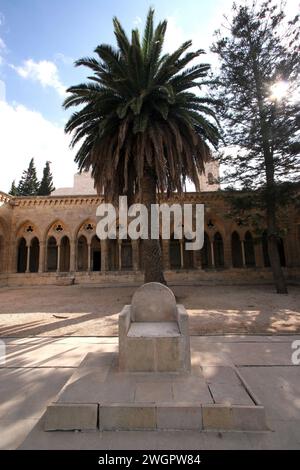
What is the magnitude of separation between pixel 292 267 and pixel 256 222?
7110 millimetres

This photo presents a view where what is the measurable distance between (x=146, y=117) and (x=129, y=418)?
30.3ft

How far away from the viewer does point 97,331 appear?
6652mm

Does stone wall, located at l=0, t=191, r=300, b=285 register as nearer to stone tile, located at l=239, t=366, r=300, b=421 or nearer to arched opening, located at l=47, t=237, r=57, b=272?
arched opening, located at l=47, t=237, r=57, b=272

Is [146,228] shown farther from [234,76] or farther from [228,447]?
[234,76]

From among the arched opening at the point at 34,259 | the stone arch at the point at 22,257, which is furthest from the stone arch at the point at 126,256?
the stone arch at the point at 22,257

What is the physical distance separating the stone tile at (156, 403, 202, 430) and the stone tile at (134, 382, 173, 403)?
17cm

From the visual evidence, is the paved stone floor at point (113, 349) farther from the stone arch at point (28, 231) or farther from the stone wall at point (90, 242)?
the stone arch at point (28, 231)

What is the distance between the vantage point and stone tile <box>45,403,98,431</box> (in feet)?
8.70

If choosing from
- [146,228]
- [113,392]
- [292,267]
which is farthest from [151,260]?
[292,267]

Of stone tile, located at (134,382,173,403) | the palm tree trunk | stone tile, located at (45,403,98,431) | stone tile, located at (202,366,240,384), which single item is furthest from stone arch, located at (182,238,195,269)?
stone tile, located at (45,403,98,431)

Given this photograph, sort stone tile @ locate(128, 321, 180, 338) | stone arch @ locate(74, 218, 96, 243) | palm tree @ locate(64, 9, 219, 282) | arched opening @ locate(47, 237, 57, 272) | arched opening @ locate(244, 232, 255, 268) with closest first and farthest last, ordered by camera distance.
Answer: stone tile @ locate(128, 321, 180, 338), palm tree @ locate(64, 9, 219, 282), stone arch @ locate(74, 218, 96, 243), arched opening @ locate(244, 232, 255, 268), arched opening @ locate(47, 237, 57, 272)

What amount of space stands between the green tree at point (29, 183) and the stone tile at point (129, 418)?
39701mm

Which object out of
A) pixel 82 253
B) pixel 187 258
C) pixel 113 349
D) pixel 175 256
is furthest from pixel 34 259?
pixel 113 349

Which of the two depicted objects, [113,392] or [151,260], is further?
[151,260]
